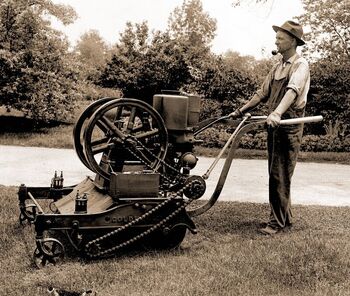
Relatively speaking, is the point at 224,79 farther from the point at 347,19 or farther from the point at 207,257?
the point at 207,257

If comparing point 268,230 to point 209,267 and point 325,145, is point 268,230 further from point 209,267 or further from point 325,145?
point 325,145

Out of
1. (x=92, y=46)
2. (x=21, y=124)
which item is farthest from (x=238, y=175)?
(x=92, y=46)

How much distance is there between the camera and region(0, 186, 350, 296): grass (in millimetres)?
4723

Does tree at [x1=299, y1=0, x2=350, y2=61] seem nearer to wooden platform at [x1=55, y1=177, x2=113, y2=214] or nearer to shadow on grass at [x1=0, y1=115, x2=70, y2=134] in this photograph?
shadow on grass at [x1=0, y1=115, x2=70, y2=134]

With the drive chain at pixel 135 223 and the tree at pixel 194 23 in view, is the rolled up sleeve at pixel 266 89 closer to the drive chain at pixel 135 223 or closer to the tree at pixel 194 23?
the drive chain at pixel 135 223

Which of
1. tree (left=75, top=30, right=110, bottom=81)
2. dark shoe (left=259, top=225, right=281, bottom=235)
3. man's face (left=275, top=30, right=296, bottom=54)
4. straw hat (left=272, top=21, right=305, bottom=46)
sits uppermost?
tree (left=75, top=30, right=110, bottom=81)

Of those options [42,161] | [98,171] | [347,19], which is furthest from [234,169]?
[98,171]

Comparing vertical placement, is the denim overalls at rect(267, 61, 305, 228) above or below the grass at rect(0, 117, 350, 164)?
above

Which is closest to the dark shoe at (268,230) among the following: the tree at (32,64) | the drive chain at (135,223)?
the drive chain at (135,223)

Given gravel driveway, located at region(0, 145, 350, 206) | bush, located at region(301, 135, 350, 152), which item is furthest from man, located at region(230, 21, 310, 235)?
bush, located at region(301, 135, 350, 152)

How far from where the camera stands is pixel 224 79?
16719 mm

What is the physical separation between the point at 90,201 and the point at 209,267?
1.42 m

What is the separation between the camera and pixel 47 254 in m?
5.12

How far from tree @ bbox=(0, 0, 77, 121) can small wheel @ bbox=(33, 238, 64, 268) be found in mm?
11398
